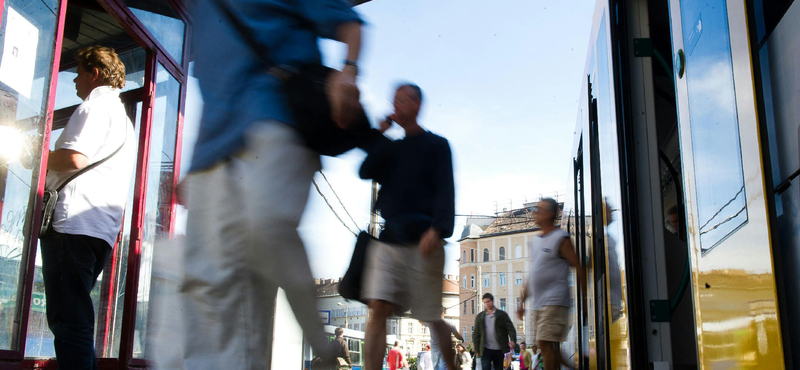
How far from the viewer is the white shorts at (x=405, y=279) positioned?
70.9 inches

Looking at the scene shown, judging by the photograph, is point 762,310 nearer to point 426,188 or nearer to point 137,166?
point 426,188

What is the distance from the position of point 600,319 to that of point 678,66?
2.01 meters

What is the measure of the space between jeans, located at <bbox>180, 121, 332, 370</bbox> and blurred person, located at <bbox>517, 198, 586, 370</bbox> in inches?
133

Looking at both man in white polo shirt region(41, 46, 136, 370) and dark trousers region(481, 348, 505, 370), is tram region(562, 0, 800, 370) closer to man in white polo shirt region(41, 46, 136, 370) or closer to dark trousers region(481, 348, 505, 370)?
man in white polo shirt region(41, 46, 136, 370)

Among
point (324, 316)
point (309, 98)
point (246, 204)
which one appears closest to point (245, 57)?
point (309, 98)

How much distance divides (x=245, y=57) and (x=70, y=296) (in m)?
1.45

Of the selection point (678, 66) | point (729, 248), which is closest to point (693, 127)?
point (678, 66)

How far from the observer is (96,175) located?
8.72 ft

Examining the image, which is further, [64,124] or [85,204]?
[64,124]

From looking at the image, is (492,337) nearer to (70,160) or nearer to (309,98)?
(70,160)

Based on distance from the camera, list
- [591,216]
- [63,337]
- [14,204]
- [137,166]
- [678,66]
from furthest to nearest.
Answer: [137,166], [591,216], [14,204], [63,337], [678,66]

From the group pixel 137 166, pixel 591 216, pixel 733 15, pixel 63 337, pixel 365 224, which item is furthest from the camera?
pixel 137 166

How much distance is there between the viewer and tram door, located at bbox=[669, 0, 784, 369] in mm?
1244

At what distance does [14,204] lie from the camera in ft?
9.67
